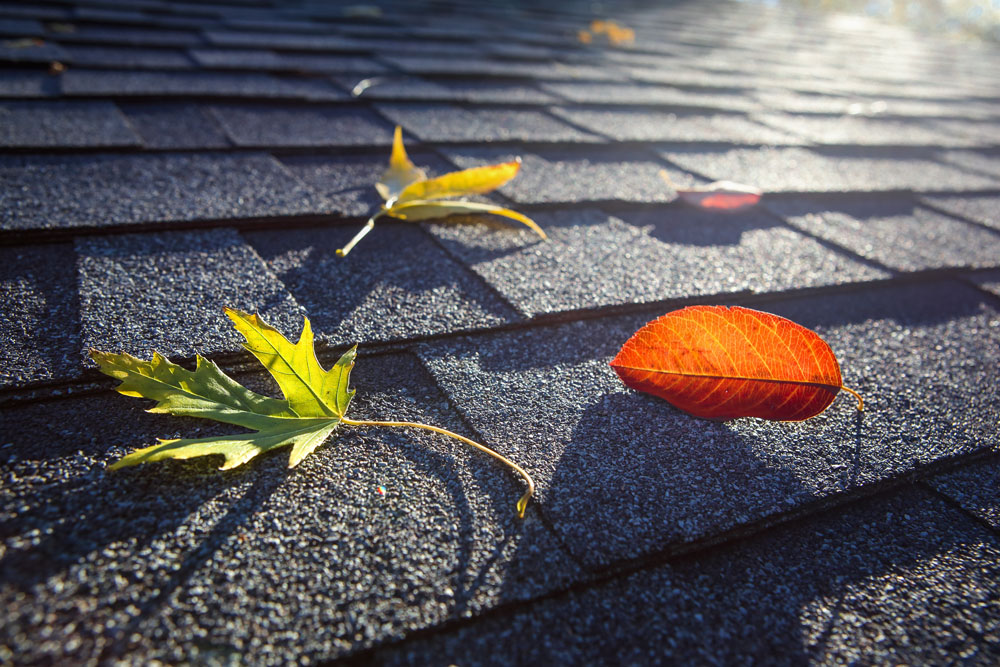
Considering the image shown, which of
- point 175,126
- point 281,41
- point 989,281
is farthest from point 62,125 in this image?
point 989,281

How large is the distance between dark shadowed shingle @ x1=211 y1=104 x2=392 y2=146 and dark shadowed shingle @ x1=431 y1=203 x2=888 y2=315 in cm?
49

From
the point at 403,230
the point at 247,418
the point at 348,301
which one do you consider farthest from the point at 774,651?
the point at 403,230

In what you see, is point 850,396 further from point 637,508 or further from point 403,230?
point 403,230

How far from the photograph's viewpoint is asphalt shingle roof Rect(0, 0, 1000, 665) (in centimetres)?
52

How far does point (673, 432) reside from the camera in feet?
2.44

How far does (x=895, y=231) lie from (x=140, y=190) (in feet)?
4.93

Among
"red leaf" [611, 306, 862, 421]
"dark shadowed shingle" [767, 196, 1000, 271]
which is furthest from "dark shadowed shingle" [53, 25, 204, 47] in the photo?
"red leaf" [611, 306, 862, 421]

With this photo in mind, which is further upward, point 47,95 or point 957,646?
point 47,95

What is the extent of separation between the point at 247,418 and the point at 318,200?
0.61 m

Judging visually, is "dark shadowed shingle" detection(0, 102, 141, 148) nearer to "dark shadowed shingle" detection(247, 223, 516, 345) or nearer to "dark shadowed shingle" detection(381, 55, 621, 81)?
"dark shadowed shingle" detection(247, 223, 516, 345)

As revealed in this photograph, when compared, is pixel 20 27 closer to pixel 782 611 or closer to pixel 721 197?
pixel 721 197

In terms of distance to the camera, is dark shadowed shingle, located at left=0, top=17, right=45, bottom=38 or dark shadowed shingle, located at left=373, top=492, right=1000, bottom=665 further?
dark shadowed shingle, located at left=0, top=17, right=45, bottom=38

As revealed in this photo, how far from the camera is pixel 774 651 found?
522 mm

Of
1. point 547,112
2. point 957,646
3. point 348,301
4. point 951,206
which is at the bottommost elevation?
point 957,646
